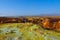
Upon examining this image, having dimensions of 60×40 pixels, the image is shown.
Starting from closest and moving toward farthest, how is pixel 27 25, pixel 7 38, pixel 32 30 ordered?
pixel 7 38 → pixel 32 30 → pixel 27 25

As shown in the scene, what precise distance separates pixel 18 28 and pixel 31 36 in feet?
4.07

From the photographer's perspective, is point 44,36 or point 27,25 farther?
point 27,25

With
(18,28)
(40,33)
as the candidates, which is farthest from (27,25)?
(40,33)

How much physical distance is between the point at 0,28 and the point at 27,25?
1.84 m

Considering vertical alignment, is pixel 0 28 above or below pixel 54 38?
above

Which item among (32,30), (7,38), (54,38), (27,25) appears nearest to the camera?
(7,38)

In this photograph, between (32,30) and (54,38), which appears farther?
(32,30)

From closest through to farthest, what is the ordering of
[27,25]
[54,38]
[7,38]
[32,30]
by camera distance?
[7,38], [54,38], [32,30], [27,25]

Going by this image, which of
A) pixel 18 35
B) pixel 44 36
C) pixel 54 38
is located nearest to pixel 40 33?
pixel 44 36

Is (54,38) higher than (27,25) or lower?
lower

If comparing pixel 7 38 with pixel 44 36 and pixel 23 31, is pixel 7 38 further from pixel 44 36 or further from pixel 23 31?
pixel 44 36

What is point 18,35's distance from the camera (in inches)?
288

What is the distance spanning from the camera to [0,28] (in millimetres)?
7949

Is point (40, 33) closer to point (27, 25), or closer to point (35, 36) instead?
point (35, 36)
